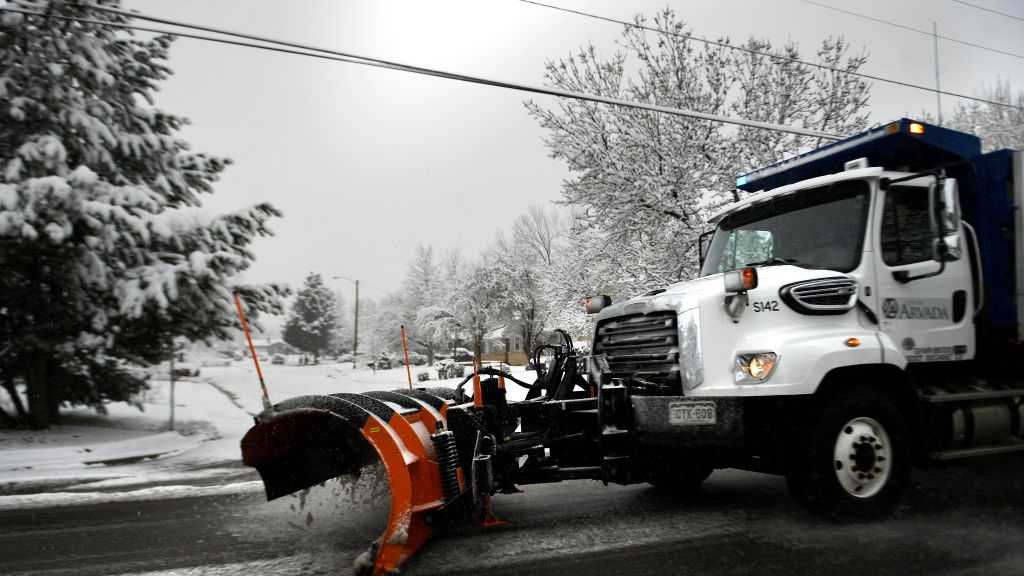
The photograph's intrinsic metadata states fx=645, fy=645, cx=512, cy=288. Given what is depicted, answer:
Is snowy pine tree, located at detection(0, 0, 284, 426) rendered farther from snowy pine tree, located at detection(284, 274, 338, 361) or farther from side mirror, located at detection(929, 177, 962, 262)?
snowy pine tree, located at detection(284, 274, 338, 361)

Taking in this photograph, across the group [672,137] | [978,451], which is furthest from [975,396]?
[672,137]

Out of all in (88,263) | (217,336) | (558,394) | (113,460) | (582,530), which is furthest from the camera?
(217,336)

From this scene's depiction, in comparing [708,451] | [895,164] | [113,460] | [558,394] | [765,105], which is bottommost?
[113,460]

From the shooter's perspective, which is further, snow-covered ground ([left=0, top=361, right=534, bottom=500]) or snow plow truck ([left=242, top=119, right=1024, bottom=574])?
snow-covered ground ([left=0, top=361, right=534, bottom=500])

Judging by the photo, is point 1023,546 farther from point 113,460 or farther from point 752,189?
point 113,460

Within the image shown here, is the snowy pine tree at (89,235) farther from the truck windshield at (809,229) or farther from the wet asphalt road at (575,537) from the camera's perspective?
the truck windshield at (809,229)

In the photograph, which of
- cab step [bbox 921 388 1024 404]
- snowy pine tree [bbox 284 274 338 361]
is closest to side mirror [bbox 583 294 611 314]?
cab step [bbox 921 388 1024 404]

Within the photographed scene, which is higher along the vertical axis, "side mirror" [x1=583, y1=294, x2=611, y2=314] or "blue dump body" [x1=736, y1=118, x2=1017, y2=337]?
"blue dump body" [x1=736, y1=118, x2=1017, y2=337]

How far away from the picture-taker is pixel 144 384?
1262 centimetres

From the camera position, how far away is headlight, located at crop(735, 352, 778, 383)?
14.1 feet

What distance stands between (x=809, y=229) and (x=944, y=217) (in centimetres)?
92

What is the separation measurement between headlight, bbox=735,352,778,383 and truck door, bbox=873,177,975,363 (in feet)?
3.84

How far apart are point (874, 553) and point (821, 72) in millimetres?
14351

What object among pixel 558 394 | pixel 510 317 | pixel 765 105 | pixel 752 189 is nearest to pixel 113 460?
pixel 558 394
